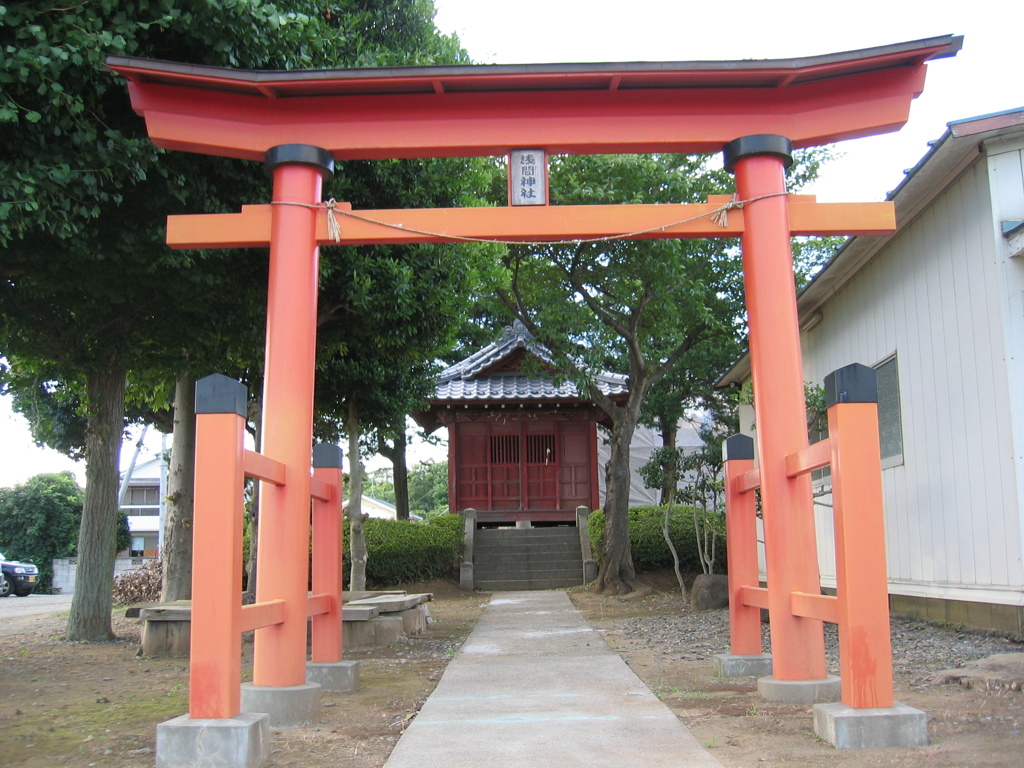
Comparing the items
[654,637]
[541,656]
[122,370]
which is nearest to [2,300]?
[122,370]

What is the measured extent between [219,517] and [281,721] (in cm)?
159

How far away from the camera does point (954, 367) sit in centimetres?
814

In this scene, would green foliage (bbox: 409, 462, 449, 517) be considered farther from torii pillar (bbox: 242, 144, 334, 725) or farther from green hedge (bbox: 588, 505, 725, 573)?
torii pillar (bbox: 242, 144, 334, 725)

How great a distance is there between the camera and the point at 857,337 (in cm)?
1060

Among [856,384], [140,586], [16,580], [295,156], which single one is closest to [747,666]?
[856,384]

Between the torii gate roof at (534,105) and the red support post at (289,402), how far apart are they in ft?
1.00

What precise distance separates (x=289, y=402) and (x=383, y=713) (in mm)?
2073

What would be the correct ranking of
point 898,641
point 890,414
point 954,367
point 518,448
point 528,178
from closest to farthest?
point 528,178 → point 898,641 → point 954,367 → point 890,414 → point 518,448

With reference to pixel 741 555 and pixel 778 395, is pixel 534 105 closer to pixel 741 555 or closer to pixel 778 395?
pixel 778 395

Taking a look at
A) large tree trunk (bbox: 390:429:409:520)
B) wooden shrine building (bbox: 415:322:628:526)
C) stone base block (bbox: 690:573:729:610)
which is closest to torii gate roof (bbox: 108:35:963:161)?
stone base block (bbox: 690:573:729:610)

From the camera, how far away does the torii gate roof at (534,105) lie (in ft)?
19.1

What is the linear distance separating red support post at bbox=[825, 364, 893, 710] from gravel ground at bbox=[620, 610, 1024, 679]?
7.43 feet

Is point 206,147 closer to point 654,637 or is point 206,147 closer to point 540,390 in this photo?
point 654,637

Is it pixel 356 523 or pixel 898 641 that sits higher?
pixel 356 523
